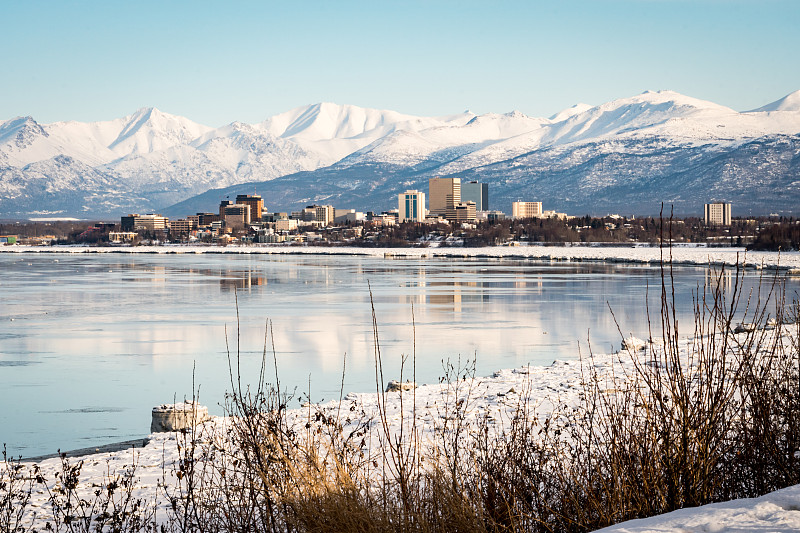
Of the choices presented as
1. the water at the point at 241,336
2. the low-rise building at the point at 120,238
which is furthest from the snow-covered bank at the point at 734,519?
the low-rise building at the point at 120,238

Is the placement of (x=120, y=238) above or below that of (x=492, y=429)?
above

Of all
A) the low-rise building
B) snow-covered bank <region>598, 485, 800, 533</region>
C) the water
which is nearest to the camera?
snow-covered bank <region>598, 485, 800, 533</region>

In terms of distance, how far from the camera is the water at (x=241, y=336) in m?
14.0

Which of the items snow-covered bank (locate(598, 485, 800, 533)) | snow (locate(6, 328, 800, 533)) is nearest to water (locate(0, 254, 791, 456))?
snow (locate(6, 328, 800, 533))

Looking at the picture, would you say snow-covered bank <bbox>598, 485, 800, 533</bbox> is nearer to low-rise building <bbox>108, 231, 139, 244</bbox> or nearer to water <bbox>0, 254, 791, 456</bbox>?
water <bbox>0, 254, 791, 456</bbox>

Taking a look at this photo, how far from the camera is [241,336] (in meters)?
22.9

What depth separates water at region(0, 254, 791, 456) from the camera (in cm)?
1398

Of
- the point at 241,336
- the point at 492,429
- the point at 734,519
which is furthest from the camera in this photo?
the point at 241,336

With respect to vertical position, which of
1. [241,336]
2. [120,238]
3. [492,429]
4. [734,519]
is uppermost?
[120,238]

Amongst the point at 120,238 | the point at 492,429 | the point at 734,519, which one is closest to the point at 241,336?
the point at 492,429

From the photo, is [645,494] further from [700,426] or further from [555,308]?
[555,308]

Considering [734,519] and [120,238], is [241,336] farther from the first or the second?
[120,238]

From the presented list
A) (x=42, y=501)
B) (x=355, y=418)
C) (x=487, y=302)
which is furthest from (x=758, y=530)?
(x=487, y=302)

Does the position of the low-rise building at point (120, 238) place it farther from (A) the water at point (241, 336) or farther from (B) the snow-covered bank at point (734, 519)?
(B) the snow-covered bank at point (734, 519)
